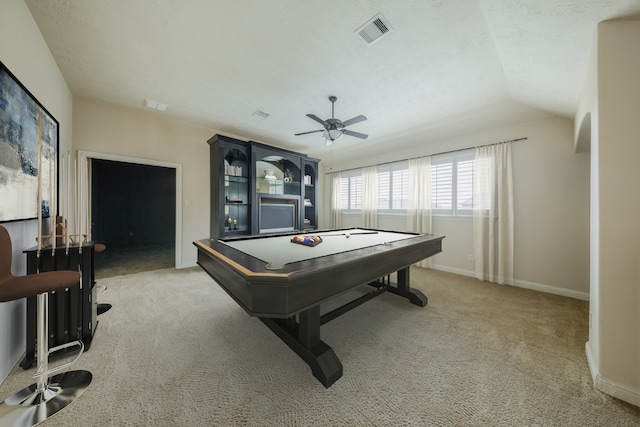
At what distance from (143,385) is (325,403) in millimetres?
1149

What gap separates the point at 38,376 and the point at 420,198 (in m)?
4.78

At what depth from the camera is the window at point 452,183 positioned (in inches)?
147

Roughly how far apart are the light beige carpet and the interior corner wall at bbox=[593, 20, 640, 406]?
0.22 metres

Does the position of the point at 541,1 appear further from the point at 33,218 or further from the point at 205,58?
the point at 33,218

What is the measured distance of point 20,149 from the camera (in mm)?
1517

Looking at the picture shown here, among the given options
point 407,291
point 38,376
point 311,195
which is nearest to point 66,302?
point 38,376

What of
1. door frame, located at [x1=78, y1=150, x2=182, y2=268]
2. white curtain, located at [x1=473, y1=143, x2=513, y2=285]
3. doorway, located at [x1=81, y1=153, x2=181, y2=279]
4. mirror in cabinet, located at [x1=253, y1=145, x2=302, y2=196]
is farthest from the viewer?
doorway, located at [x1=81, y1=153, x2=181, y2=279]

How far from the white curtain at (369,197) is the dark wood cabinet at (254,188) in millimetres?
1320

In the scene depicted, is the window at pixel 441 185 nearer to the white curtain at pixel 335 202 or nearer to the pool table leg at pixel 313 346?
the white curtain at pixel 335 202

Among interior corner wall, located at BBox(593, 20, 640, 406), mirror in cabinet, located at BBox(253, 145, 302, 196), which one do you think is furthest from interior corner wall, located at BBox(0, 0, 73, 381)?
interior corner wall, located at BBox(593, 20, 640, 406)

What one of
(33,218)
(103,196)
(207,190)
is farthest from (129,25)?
(103,196)

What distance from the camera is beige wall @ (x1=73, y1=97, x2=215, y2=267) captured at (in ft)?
10.2

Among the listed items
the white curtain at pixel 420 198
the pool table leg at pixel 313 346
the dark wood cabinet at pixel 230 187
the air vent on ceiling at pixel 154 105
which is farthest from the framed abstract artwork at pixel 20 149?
the white curtain at pixel 420 198

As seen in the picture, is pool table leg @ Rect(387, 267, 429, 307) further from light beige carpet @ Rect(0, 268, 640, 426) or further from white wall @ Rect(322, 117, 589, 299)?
white wall @ Rect(322, 117, 589, 299)
